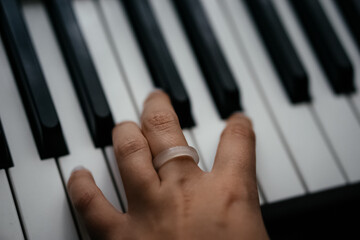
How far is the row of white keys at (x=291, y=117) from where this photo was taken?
98 cm

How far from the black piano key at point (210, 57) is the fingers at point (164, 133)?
0.16 meters

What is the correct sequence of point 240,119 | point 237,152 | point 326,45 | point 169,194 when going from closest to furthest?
point 169,194 → point 237,152 → point 240,119 → point 326,45

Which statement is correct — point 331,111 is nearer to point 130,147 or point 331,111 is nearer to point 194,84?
point 194,84

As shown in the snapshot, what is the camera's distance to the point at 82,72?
3.06 feet

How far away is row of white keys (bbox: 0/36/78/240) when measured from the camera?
2.68ft

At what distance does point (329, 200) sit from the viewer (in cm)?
96

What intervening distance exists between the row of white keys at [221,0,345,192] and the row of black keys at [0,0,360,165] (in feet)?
0.09

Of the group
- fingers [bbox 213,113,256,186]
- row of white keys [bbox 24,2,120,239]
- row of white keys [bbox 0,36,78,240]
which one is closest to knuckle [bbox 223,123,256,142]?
fingers [bbox 213,113,256,186]

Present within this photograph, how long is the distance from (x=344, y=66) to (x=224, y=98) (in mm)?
385

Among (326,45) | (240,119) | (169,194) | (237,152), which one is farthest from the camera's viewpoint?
(326,45)

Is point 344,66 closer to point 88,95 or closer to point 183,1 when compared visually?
point 183,1

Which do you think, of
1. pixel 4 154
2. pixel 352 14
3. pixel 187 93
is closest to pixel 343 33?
pixel 352 14

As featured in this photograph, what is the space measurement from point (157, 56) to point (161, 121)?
21 centimetres

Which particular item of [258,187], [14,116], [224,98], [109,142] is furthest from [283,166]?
[14,116]
